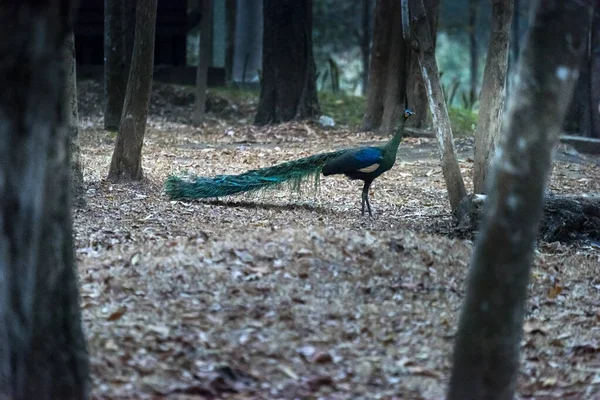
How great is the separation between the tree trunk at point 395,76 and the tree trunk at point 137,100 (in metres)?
5.99

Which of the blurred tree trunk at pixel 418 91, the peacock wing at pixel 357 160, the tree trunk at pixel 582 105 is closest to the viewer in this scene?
the peacock wing at pixel 357 160

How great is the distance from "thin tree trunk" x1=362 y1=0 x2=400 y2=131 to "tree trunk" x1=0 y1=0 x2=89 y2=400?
1190cm

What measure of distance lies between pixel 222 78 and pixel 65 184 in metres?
16.9

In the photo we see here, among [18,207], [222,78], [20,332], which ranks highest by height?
[222,78]

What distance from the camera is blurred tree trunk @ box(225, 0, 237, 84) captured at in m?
20.0

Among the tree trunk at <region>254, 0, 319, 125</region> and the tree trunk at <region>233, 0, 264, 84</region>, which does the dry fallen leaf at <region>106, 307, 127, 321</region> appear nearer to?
the tree trunk at <region>254, 0, 319, 125</region>

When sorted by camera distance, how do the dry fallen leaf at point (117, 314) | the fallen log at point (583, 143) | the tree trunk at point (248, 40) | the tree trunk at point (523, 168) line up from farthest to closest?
the tree trunk at point (248, 40) < the fallen log at point (583, 143) < the dry fallen leaf at point (117, 314) < the tree trunk at point (523, 168)

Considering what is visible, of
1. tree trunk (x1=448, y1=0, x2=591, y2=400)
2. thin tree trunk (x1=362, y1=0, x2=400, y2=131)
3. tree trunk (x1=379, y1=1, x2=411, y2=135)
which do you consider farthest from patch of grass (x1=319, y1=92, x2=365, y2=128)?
tree trunk (x1=448, y1=0, x2=591, y2=400)

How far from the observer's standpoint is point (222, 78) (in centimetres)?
2036

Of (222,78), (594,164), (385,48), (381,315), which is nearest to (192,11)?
(222,78)

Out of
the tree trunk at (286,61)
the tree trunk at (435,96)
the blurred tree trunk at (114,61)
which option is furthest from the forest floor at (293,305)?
the tree trunk at (286,61)

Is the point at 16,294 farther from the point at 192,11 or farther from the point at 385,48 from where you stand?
the point at 192,11

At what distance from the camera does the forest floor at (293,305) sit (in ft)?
15.8

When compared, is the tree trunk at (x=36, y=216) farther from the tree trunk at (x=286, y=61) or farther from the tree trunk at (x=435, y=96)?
the tree trunk at (x=286, y=61)
